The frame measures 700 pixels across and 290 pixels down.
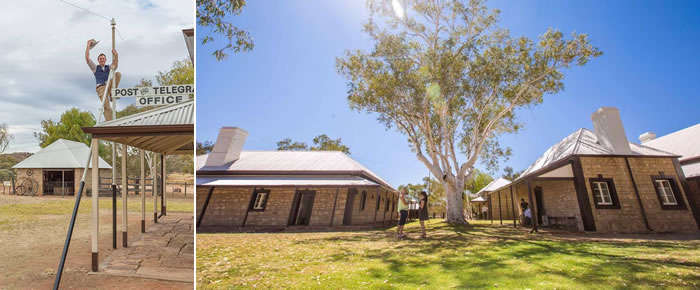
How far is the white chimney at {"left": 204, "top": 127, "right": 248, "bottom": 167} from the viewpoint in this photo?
17.0 meters

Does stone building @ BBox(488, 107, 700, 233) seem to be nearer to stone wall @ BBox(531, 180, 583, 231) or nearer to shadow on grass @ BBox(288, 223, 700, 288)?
stone wall @ BBox(531, 180, 583, 231)

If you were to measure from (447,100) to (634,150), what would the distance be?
21.0 feet

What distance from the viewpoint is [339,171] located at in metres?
16.3

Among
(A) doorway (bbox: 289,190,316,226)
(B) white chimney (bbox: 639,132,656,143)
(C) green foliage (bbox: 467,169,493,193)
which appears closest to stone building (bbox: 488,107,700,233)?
(A) doorway (bbox: 289,190,316,226)

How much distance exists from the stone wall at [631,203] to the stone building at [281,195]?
22.7 feet

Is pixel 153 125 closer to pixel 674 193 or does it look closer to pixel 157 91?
pixel 157 91

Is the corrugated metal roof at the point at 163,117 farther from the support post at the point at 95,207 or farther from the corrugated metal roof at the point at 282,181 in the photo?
the corrugated metal roof at the point at 282,181

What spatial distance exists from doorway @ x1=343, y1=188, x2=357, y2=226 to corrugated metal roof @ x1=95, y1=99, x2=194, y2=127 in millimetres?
9040

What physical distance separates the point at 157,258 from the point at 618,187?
1285cm

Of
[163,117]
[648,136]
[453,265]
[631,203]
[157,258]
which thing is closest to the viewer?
[453,265]

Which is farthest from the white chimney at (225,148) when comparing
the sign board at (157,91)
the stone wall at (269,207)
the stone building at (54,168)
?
the stone building at (54,168)

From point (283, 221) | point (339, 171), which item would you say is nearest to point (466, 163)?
point (339, 171)

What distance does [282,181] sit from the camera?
14836mm

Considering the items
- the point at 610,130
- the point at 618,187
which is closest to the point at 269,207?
the point at 618,187
